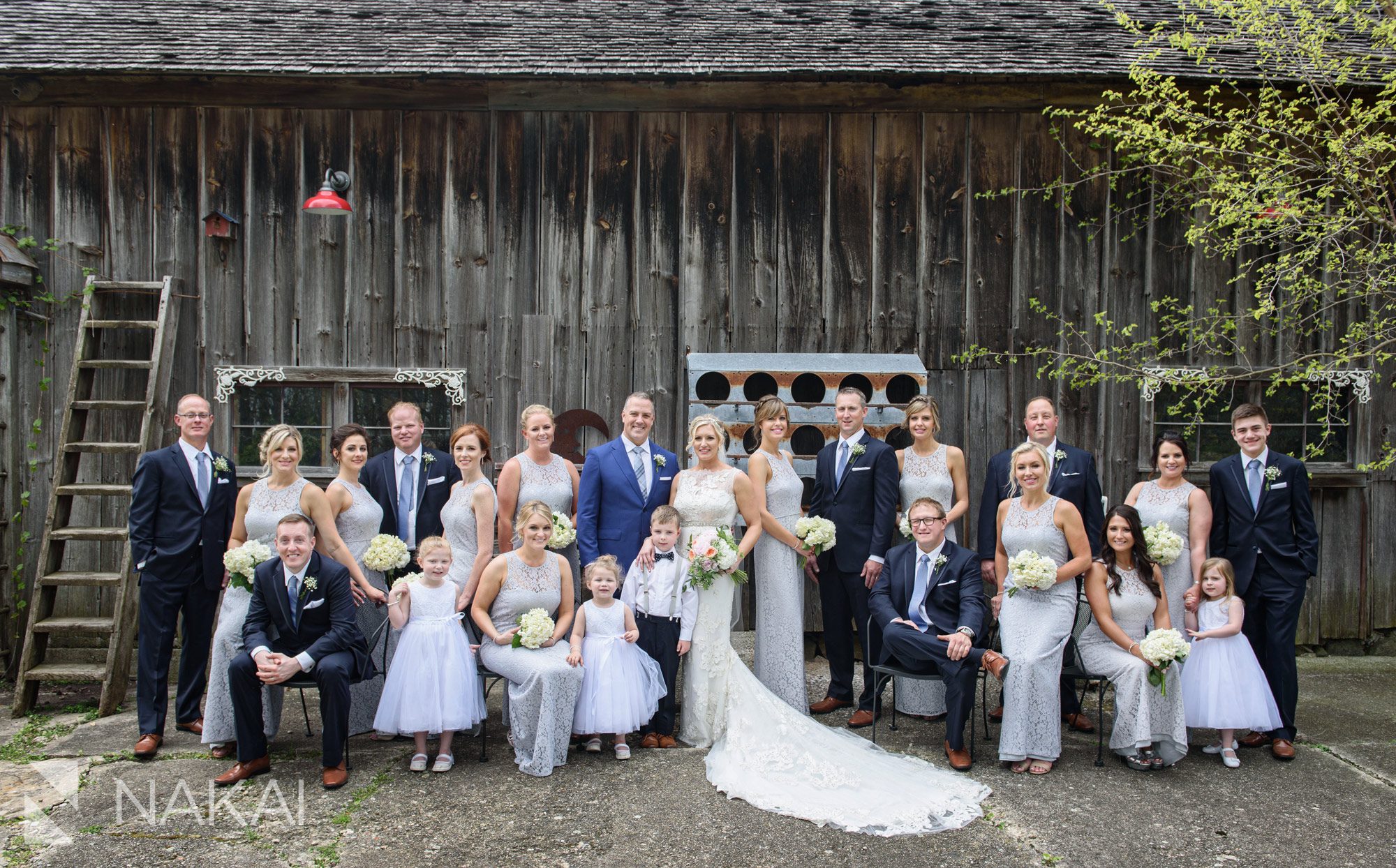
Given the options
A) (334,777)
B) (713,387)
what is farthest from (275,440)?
(713,387)

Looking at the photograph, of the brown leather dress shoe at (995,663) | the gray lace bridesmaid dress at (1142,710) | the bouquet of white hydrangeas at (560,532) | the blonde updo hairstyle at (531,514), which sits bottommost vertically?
the gray lace bridesmaid dress at (1142,710)

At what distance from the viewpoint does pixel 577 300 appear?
770 cm

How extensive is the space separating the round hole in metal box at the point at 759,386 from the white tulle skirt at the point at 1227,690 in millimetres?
3453

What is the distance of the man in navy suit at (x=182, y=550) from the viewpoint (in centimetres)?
583

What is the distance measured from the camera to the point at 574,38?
788 centimetres

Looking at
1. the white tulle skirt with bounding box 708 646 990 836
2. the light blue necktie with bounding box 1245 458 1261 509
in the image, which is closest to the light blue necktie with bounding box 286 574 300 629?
the white tulle skirt with bounding box 708 646 990 836

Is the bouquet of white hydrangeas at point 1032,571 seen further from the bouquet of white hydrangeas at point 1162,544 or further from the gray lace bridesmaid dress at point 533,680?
the gray lace bridesmaid dress at point 533,680

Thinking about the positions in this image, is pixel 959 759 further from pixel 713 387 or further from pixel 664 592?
pixel 713 387

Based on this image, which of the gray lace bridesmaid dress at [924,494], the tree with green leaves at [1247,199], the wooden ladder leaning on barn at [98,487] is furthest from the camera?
the tree with green leaves at [1247,199]

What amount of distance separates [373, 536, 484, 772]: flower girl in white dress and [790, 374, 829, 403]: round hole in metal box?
120 inches

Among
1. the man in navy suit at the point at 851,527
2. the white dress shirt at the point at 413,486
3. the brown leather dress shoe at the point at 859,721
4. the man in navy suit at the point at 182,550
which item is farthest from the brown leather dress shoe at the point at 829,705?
the man in navy suit at the point at 182,550

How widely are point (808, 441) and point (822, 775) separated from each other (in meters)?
2.91

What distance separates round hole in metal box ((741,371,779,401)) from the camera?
769 cm

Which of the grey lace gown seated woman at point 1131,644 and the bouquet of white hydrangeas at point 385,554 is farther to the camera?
the bouquet of white hydrangeas at point 385,554
